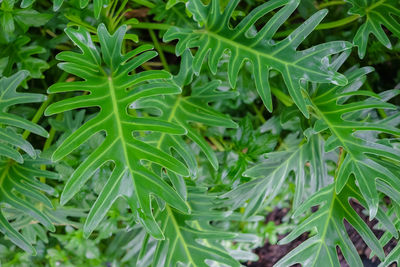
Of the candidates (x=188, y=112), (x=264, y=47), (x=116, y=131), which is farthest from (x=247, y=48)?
(x=116, y=131)

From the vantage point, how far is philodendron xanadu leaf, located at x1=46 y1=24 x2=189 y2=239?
27.1 inches

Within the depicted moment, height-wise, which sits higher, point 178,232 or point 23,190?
point 23,190

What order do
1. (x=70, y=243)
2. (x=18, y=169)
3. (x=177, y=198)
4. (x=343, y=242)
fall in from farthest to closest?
(x=70, y=243) < (x=18, y=169) < (x=343, y=242) < (x=177, y=198)

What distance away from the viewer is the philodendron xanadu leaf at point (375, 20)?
2.93ft

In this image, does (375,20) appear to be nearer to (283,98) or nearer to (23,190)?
(283,98)

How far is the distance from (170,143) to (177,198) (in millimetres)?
215

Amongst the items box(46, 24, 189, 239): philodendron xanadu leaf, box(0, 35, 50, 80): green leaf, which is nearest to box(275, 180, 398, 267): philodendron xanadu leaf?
box(46, 24, 189, 239): philodendron xanadu leaf

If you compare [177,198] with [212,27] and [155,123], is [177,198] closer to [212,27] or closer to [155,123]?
[155,123]

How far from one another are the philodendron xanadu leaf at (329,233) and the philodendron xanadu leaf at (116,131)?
26cm

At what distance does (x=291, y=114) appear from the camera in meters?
0.98

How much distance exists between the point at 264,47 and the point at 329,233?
1.27ft

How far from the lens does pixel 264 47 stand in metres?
0.84

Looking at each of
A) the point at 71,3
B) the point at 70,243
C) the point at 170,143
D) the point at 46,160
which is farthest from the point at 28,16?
the point at 70,243

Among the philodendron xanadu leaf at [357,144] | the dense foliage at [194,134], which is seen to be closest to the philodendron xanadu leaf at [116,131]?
the dense foliage at [194,134]
